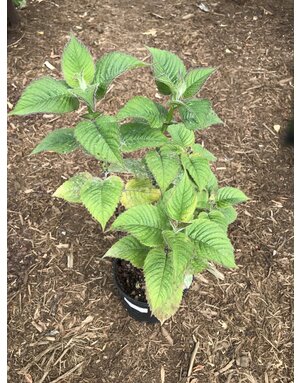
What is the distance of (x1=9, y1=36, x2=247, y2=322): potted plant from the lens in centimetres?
153

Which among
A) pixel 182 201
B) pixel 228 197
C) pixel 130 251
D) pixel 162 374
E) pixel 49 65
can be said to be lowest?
pixel 162 374

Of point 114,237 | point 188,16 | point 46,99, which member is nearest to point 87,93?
point 46,99

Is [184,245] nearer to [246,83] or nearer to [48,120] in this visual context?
[48,120]

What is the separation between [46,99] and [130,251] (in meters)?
0.69

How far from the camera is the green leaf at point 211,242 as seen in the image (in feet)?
5.06

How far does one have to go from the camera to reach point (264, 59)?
3.61 m

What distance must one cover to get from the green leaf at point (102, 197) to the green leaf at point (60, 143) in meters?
0.16

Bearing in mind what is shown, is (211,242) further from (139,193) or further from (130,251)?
(139,193)

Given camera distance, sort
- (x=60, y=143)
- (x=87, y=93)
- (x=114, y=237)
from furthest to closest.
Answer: (x=114, y=237) → (x=60, y=143) → (x=87, y=93)

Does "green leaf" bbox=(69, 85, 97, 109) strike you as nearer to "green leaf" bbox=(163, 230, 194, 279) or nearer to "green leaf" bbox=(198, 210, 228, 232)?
"green leaf" bbox=(163, 230, 194, 279)

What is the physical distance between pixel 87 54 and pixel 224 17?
2581mm

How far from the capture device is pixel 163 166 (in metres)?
1.67

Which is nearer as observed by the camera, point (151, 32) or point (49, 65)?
point (49, 65)

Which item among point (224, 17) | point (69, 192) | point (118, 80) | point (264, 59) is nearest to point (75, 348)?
point (69, 192)
